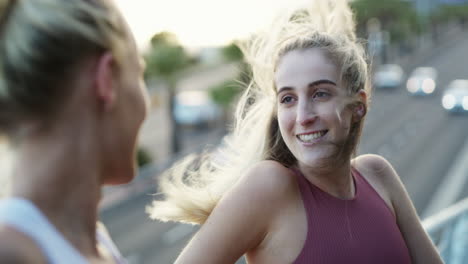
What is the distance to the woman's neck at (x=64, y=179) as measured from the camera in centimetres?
92

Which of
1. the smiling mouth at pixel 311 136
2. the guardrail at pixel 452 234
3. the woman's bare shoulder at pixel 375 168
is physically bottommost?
the guardrail at pixel 452 234

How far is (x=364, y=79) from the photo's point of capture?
6.35 ft

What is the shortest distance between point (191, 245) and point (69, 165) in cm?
66

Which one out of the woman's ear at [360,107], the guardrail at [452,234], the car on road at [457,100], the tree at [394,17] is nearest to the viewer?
the woman's ear at [360,107]

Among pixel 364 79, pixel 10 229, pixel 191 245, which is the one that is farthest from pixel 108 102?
pixel 364 79

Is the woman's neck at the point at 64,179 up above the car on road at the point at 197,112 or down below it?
above

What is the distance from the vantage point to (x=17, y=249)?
831 mm

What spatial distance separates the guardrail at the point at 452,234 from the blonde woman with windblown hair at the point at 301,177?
92 cm

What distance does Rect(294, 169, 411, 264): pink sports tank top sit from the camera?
64.6 inches

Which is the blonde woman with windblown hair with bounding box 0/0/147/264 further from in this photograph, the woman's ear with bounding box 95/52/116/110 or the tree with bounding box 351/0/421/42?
the tree with bounding box 351/0/421/42

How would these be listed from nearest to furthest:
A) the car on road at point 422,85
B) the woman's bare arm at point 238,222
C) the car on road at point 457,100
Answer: the woman's bare arm at point 238,222 → the car on road at point 457,100 → the car on road at point 422,85

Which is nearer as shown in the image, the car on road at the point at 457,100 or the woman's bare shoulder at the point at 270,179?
the woman's bare shoulder at the point at 270,179

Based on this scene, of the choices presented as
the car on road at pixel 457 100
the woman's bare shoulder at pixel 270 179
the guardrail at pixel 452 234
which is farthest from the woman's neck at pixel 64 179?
the car on road at pixel 457 100

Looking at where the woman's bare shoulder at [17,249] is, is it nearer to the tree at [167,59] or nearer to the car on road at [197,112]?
the tree at [167,59]
